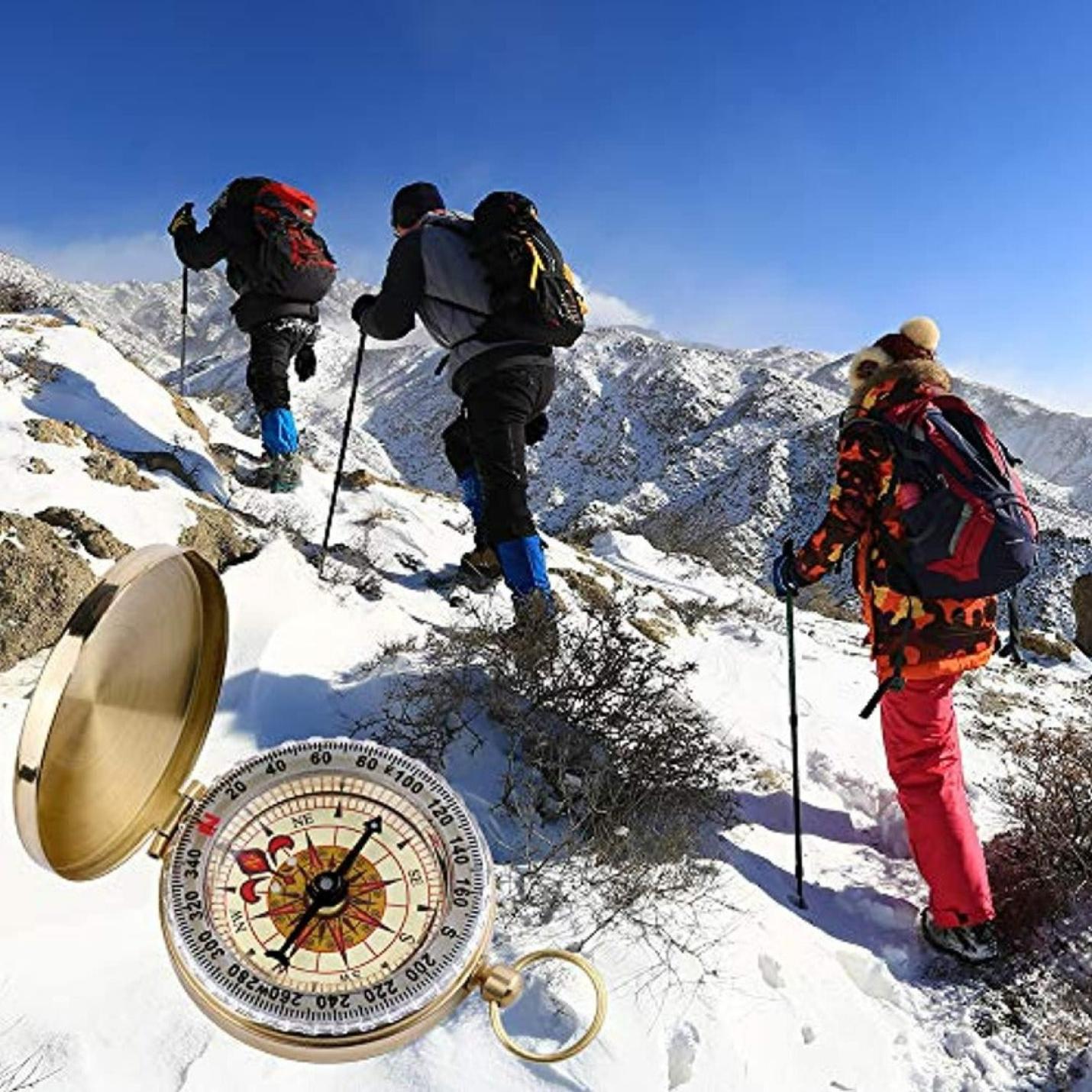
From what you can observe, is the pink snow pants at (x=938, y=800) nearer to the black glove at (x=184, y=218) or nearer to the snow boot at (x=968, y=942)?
the snow boot at (x=968, y=942)

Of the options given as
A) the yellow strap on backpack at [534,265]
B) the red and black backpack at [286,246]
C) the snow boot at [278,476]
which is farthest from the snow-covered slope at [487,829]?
the yellow strap on backpack at [534,265]

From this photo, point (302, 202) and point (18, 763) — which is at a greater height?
point (302, 202)

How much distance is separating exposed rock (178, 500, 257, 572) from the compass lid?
280 centimetres

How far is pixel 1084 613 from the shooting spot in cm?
1234

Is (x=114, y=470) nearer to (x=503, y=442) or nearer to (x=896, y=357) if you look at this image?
(x=503, y=442)

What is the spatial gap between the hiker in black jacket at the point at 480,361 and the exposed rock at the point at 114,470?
1.67m

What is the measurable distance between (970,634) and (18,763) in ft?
11.8

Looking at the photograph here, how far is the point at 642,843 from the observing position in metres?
3.32

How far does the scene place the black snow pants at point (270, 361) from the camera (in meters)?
6.30

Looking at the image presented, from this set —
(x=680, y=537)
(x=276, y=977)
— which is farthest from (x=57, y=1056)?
(x=680, y=537)

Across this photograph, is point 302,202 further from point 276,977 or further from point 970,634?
point 276,977

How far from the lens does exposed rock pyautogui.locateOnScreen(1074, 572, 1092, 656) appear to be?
12055mm

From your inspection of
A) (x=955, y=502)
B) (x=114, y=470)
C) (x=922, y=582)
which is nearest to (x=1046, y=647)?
(x=922, y=582)

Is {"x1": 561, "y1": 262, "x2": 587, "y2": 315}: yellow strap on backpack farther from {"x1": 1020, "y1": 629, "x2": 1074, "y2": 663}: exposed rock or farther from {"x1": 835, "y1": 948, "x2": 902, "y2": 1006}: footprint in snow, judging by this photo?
{"x1": 1020, "y1": 629, "x2": 1074, "y2": 663}: exposed rock
